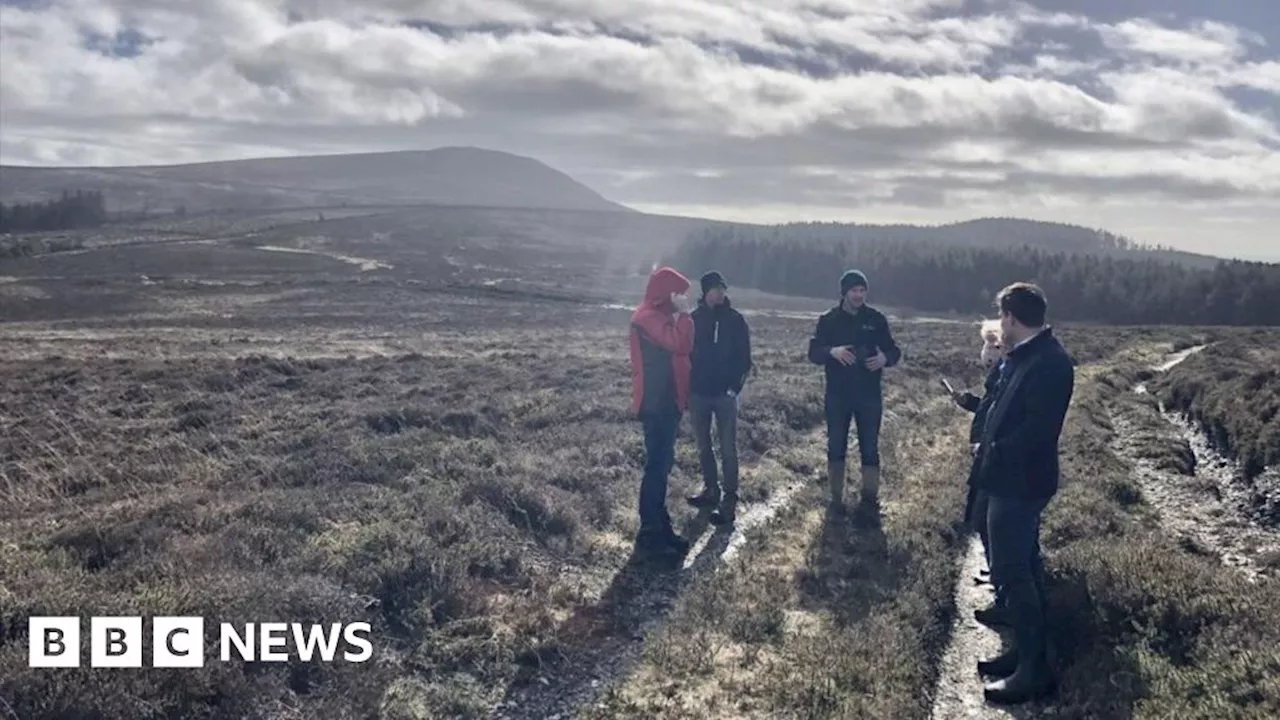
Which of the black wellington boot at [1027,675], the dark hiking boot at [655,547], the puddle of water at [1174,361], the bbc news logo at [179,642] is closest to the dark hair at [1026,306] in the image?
the black wellington boot at [1027,675]

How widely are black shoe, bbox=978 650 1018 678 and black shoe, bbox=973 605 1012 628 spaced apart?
745mm

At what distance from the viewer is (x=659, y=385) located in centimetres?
869

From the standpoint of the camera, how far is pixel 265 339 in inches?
1298

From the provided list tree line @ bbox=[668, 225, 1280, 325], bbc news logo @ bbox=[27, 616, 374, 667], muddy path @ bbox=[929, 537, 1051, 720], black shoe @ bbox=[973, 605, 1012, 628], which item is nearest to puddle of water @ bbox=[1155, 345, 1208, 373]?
muddy path @ bbox=[929, 537, 1051, 720]

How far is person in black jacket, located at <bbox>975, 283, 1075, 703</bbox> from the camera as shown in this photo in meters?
5.71

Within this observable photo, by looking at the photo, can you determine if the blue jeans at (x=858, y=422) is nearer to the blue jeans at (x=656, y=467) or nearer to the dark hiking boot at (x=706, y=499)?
the dark hiking boot at (x=706, y=499)

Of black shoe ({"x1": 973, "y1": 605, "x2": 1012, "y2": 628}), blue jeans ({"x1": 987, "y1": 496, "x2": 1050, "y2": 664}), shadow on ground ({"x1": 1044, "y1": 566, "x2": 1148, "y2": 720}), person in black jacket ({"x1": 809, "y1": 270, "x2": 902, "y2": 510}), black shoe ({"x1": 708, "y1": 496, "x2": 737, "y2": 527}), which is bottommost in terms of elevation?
black shoe ({"x1": 708, "y1": 496, "x2": 737, "y2": 527})

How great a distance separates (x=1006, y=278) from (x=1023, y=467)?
10874 cm

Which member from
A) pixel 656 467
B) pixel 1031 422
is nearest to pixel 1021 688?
pixel 1031 422

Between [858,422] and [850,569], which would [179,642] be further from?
[858,422]

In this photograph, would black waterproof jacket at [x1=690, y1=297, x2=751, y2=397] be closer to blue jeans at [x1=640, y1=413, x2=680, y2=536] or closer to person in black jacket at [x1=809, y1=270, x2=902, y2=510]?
person in black jacket at [x1=809, y1=270, x2=902, y2=510]

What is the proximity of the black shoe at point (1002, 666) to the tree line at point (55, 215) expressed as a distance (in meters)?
121

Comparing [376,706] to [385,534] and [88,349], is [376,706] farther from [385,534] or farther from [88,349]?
[88,349]

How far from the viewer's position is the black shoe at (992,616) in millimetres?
6945
